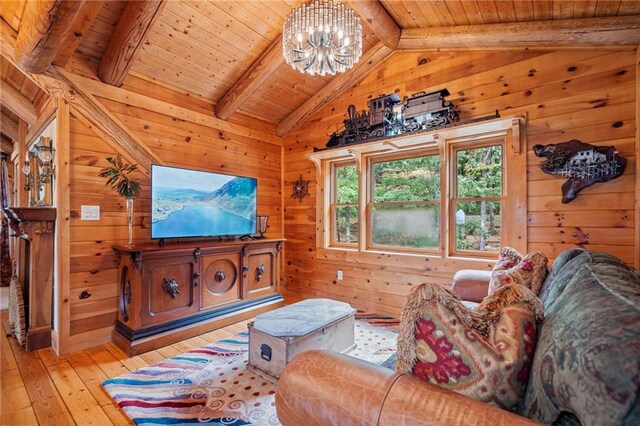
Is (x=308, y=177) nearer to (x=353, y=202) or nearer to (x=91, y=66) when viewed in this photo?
(x=353, y=202)

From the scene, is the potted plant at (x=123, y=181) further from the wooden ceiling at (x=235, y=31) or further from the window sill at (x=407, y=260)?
the window sill at (x=407, y=260)

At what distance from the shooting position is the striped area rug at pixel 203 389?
1785mm

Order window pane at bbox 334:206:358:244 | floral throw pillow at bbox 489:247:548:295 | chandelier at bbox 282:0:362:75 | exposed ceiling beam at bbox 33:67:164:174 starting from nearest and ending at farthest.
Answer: floral throw pillow at bbox 489:247:548:295 → chandelier at bbox 282:0:362:75 → exposed ceiling beam at bbox 33:67:164:174 → window pane at bbox 334:206:358:244

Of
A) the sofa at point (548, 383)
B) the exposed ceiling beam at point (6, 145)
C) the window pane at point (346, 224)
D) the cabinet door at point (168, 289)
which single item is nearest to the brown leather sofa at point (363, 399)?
the sofa at point (548, 383)

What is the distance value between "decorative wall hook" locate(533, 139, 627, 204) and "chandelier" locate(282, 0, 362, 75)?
1.85 meters

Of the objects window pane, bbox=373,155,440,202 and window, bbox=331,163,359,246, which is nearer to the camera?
window pane, bbox=373,155,440,202

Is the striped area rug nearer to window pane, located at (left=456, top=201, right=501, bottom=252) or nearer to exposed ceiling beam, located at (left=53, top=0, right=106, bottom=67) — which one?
window pane, located at (left=456, top=201, right=501, bottom=252)

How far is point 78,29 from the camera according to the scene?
2299 millimetres

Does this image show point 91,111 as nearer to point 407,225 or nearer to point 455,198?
point 407,225

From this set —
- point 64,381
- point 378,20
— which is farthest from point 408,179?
point 64,381

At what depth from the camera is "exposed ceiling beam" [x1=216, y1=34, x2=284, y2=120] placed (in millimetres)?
3166

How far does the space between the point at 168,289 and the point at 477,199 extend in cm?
313

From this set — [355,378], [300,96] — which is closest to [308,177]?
[300,96]

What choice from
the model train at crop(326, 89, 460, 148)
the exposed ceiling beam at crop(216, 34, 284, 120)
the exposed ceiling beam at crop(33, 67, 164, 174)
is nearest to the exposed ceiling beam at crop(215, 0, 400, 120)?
the exposed ceiling beam at crop(216, 34, 284, 120)
